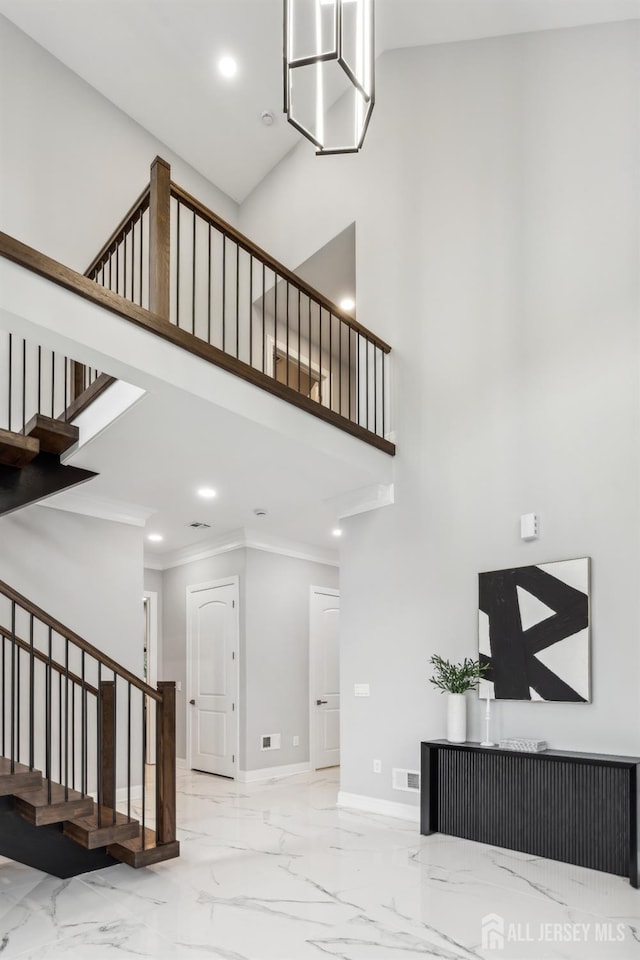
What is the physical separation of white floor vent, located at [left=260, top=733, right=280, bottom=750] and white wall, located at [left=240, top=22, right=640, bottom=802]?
1.67m

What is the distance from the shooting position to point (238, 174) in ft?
25.7

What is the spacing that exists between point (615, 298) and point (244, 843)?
426 centimetres

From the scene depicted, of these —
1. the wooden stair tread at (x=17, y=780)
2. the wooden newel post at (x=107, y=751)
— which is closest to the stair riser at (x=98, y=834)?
the wooden newel post at (x=107, y=751)

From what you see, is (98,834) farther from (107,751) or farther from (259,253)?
(259,253)

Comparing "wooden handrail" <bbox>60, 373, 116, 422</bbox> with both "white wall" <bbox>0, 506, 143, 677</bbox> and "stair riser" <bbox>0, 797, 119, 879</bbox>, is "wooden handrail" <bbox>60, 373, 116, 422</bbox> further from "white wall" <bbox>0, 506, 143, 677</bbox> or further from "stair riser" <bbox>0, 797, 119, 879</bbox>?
"stair riser" <bbox>0, 797, 119, 879</bbox>

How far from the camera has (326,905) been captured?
Result: 3305mm

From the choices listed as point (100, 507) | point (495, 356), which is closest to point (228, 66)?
point (495, 356)

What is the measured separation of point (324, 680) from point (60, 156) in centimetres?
601

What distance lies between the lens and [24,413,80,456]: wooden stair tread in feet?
14.9

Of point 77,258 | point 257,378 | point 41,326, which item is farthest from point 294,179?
point 41,326

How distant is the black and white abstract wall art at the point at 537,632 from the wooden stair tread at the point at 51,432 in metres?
2.99

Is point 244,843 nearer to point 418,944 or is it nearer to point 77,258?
point 418,944

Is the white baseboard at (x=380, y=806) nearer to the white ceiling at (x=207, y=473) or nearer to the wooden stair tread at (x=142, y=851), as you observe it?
the wooden stair tread at (x=142, y=851)

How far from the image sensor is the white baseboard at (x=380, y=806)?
16.5 ft
